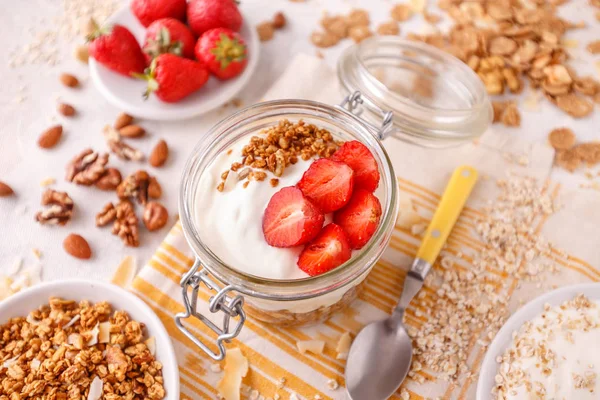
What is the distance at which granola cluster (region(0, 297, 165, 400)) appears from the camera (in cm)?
99

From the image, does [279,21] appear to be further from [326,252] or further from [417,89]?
[326,252]

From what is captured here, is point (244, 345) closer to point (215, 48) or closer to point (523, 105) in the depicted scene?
point (215, 48)

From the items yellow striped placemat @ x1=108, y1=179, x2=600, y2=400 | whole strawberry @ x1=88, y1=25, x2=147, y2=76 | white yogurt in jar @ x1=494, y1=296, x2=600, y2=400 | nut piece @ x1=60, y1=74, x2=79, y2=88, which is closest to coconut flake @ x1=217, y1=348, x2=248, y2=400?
yellow striped placemat @ x1=108, y1=179, x2=600, y2=400

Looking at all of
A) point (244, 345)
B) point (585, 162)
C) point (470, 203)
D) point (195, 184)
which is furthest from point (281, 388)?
point (585, 162)

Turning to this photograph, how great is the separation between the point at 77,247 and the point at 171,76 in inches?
16.7

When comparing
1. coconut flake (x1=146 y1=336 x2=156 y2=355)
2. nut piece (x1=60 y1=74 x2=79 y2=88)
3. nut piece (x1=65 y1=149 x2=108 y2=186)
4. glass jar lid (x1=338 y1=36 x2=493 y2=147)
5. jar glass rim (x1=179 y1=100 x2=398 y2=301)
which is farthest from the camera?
nut piece (x1=60 y1=74 x2=79 y2=88)

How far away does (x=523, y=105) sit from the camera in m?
1.40

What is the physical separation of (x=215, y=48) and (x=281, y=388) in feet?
2.50

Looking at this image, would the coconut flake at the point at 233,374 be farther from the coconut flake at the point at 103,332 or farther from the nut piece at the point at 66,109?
the nut piece at the point at 66,109

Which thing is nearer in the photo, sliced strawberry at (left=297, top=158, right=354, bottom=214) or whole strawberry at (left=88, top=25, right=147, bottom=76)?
sliced strawberry at (left=297, top=158, right=354, bottom=214)

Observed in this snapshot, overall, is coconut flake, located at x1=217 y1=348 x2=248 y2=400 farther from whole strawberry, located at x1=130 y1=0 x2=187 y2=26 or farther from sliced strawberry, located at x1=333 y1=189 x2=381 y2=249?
whole strawberry, located at x1=130 y1=0 x2=187 y2=26

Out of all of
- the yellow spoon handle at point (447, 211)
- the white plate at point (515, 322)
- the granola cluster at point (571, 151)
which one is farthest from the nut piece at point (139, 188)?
the granola cluster at point (571, 151)

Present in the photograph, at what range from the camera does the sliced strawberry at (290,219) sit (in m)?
0.85

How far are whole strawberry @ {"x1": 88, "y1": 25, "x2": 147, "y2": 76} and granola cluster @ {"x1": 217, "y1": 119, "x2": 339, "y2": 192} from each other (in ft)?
1.67
